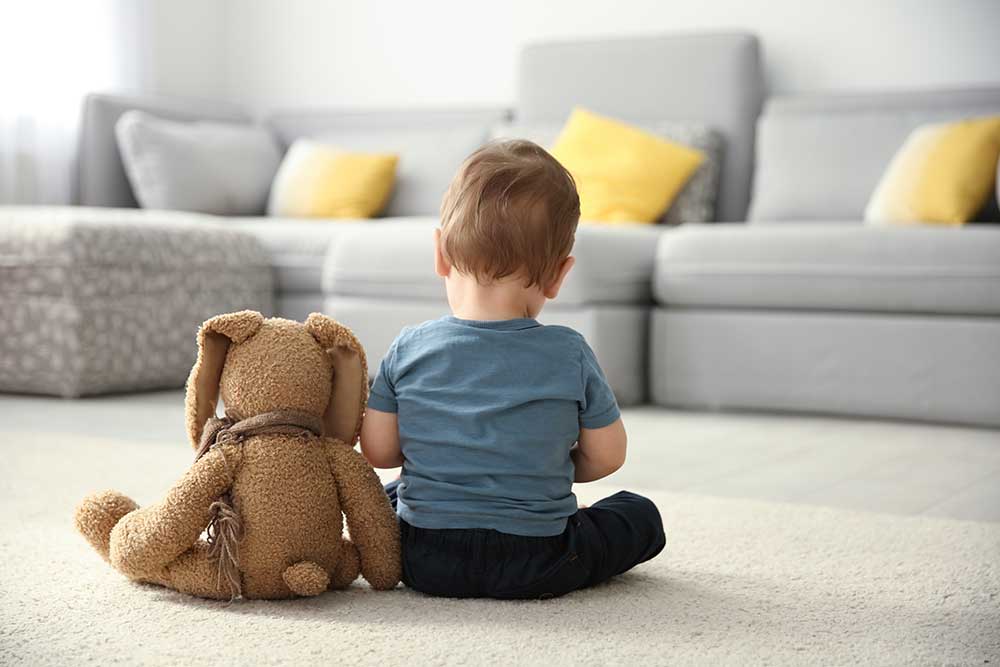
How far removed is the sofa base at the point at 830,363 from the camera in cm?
288

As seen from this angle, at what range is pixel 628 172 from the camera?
3803 mm

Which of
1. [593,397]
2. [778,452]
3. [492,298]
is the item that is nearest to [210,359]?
[492,298]

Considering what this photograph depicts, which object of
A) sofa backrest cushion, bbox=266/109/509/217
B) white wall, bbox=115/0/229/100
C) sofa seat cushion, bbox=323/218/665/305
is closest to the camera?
sofa seat cushion, bbox=323/218/665/305

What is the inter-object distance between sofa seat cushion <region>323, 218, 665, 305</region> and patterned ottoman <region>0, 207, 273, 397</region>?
428 millimetres

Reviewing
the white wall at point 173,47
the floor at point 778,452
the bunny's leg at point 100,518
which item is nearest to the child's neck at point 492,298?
the bunny's leg at point 100,518

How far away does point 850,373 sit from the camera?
2.98m

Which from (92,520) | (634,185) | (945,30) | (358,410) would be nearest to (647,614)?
(358,410)

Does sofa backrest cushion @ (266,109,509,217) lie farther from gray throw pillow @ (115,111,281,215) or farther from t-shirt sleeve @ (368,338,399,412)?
t-shirt sleeve @ (368,338,399,412)

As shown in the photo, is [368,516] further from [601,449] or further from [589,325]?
[589,325]

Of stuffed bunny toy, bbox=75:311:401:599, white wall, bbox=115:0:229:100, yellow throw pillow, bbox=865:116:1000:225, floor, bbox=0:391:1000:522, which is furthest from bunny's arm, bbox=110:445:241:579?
white wall, bbox=115:0:229:100

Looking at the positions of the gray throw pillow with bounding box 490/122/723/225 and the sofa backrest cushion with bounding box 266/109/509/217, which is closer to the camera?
the gray throw pillow with bounding box 490/122/723/225

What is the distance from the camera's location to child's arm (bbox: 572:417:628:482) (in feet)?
4.47

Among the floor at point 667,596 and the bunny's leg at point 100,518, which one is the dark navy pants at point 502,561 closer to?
the floor at point 667,596

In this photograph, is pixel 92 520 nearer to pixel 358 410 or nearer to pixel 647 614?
pixel 358 410
